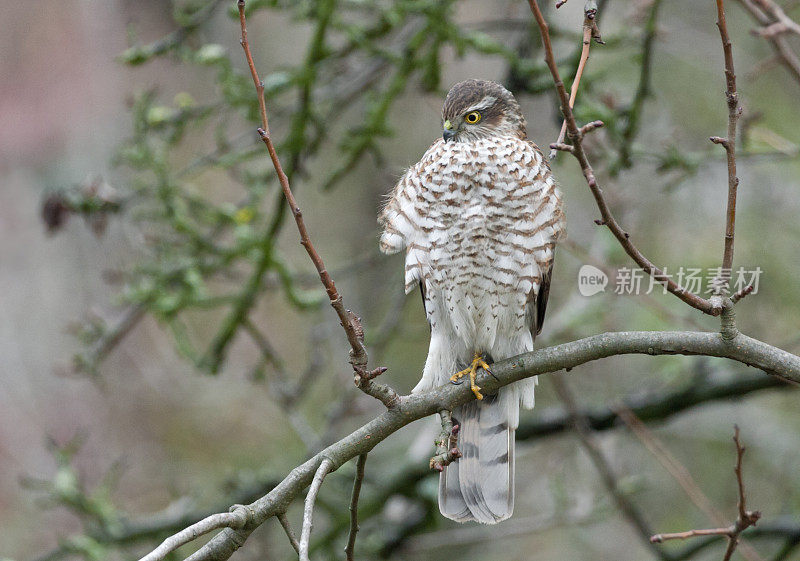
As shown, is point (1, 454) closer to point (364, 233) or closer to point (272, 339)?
point (272, 339)

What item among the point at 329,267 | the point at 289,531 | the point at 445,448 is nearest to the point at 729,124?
the point at 445,448

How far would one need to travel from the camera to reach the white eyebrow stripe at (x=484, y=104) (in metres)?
3.39

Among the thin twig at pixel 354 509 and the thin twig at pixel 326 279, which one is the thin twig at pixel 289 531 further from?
the thin twig at pixel 326 279

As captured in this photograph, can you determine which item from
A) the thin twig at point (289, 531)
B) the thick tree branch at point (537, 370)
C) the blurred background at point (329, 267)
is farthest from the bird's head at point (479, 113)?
the thin twig at point (289, 531)

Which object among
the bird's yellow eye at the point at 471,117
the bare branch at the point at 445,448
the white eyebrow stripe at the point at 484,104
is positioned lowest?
the bare branch at the point at 445,448

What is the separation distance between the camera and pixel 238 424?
7520 millimetres

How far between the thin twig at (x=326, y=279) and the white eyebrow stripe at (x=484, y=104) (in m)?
1.28

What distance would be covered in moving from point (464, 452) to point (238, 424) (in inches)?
167

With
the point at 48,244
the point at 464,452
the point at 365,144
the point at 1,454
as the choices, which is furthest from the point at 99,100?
the point at 464,452

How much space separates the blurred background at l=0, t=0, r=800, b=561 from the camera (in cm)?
427

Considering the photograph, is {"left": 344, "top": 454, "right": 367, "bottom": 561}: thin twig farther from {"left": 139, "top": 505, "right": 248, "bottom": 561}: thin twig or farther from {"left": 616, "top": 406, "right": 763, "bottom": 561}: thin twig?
{"left": 616, "top": 406, "right": 763, "bottom": 561}: thin twig

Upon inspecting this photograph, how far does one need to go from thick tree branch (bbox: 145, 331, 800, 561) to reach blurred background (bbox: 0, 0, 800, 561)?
1.00 meters

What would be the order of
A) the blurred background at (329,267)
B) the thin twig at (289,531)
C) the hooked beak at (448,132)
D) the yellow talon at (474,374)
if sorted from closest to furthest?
the thin twig at (289,531)
the yellow talon at (474,374)
the hooked beak at (448,132)
the blurred background at (329,267)

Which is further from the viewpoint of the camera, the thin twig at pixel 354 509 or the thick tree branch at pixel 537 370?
the thin twig at pixel 354 509
